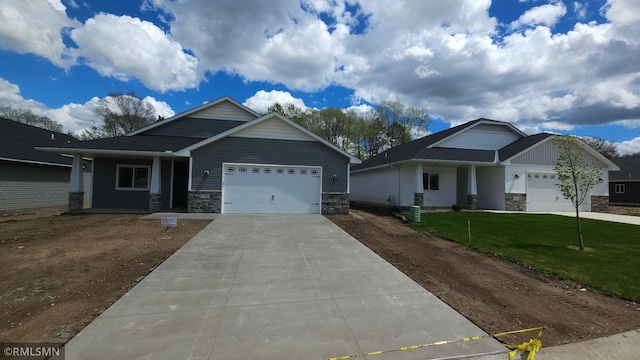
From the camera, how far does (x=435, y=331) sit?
3730 mm

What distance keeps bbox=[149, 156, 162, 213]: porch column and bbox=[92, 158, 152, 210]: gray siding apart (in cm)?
145

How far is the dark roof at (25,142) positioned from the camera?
16.4m

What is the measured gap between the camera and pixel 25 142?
717 inches

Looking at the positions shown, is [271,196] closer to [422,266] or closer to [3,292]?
[422,266]

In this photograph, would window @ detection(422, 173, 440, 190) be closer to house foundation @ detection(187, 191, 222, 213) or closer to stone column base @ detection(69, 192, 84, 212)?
house foundation @ detection(187, 191, 222, 213)

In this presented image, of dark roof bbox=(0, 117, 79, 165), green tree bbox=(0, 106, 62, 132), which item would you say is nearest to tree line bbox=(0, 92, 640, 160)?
green tree bbox=(0, 106, 62, 132)

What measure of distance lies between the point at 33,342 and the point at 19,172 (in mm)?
18715

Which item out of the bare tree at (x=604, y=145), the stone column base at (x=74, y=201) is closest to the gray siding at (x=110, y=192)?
the stone column base at (x=74, y=201)

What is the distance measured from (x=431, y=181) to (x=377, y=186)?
4.40 m


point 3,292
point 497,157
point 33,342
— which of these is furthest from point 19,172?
point 497,157

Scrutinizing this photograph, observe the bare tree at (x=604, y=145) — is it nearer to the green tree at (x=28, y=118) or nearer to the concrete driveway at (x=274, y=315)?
the concrete driveway at (x=274, y=315)

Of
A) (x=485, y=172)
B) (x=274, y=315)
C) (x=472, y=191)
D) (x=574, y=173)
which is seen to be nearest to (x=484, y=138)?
(x=485, y=172)

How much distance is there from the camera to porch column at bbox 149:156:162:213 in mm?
14609

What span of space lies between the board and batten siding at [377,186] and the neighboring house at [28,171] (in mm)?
16918
